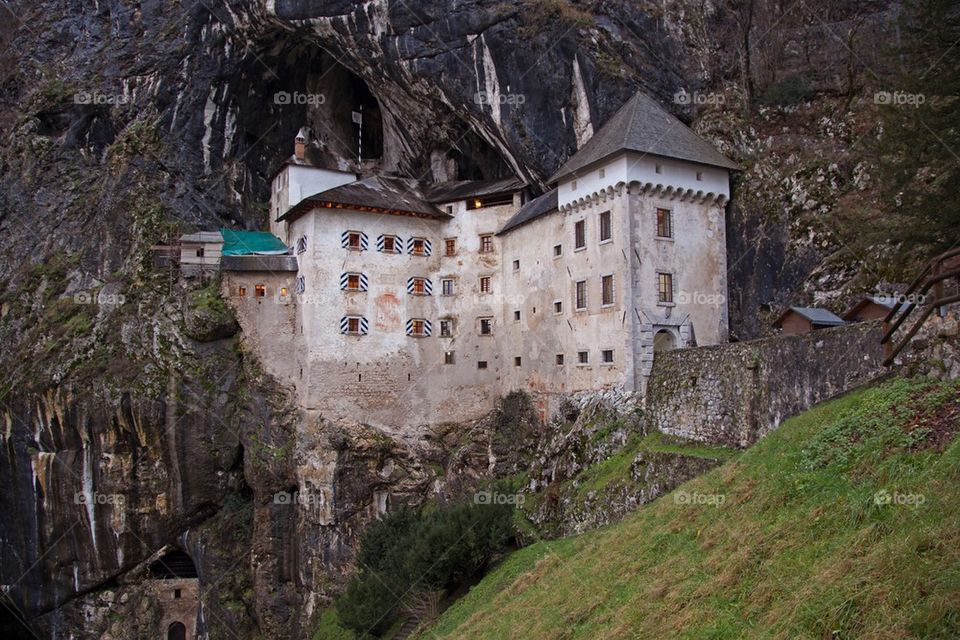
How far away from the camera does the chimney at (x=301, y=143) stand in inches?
1570

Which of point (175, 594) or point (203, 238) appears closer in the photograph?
point (175, 594)

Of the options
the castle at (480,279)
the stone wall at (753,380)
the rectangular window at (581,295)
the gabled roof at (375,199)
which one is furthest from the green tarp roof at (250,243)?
the stone wall at (753,380)

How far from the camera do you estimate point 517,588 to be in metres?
17.5

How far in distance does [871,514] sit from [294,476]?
28.4 metres

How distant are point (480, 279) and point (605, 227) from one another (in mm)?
8653

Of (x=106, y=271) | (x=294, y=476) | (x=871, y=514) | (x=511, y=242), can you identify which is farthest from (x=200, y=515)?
(x=871, y=514)

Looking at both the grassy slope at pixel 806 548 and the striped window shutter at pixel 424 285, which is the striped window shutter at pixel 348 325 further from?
the grassy slope at pixel 806 548

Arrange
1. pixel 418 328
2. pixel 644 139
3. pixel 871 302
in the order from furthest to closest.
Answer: pixel 418 328 < pixel 644 139 < pixel 871 302

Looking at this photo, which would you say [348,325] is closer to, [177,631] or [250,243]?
[250,243]

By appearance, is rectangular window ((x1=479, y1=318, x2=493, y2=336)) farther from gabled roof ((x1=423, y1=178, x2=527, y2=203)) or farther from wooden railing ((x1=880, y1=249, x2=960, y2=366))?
wooden railing ((x1=880, y1=249, x2=960, y2=366))

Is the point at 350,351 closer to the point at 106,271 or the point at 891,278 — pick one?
the point at 106,271

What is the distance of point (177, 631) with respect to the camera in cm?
3600

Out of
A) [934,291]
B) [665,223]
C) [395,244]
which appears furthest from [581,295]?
[934,291]

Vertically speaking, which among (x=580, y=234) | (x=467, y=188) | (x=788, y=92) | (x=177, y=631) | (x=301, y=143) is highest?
(x=301, y=143)
